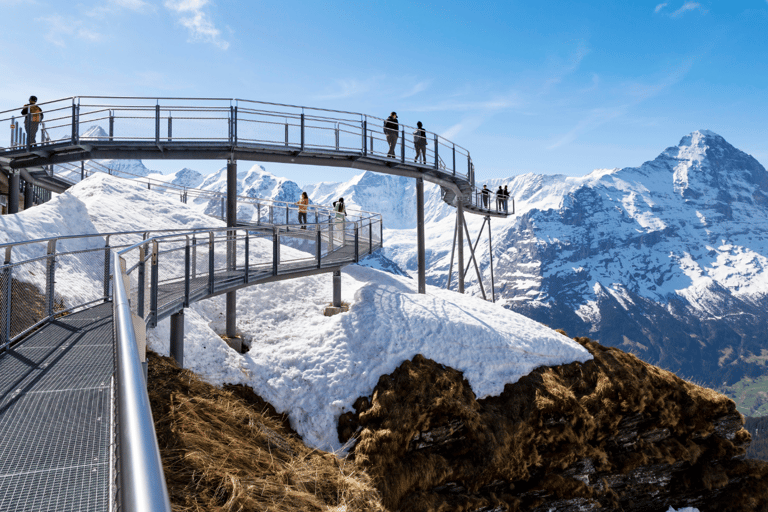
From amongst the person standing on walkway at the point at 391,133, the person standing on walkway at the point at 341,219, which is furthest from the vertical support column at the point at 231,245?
the person standing on walkway at the point at 391,133

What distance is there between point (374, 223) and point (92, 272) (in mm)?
9905

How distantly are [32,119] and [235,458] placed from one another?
48.5ft

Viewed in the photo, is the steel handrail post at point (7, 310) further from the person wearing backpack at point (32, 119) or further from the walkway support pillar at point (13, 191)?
the walkway support pillar at point (13, 191)

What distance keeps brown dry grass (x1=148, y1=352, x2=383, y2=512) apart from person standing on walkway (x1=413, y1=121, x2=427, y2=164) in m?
11.3

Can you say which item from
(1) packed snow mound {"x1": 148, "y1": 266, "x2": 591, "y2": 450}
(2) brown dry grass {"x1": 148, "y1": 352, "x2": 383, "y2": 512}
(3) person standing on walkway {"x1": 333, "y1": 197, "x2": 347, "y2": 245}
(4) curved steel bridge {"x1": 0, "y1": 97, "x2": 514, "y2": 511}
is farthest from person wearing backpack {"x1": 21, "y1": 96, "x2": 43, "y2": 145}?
(2) brown dry grass {"x1": 148, "y1": 352, "x2": 383, "y2": 512}

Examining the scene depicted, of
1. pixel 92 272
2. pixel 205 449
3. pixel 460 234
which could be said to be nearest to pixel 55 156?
pixel 92 272

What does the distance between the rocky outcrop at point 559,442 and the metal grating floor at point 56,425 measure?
721 centimetres

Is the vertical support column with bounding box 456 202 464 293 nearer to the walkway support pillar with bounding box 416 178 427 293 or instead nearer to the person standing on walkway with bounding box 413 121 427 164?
the walkway support pillar with bounding box 416 178 427 293

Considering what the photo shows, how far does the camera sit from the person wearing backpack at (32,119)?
15781 millimetres

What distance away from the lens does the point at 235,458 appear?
24.3 feet

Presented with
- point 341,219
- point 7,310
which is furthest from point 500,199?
point 7,310

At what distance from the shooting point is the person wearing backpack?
51.8ft

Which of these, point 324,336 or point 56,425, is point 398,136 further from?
point 56,425

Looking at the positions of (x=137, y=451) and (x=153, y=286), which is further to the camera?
(x=153, y=286)
